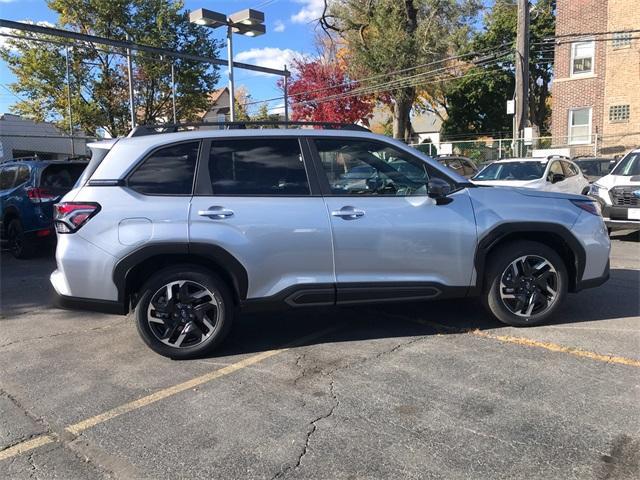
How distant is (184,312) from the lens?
14.8 feet

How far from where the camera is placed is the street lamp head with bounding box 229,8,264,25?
12.3 m

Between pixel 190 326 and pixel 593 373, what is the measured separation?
10.2 ft

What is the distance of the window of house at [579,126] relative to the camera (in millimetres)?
26750

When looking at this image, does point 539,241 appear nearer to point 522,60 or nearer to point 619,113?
point 522,60

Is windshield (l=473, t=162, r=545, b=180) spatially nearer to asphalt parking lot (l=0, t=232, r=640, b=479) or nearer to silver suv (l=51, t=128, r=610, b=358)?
asphalt parking lot (l=0, t=232, r=640, b=479)

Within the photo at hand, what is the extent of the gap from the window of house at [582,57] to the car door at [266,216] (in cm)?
2652

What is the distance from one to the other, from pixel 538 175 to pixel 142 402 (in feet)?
32.7

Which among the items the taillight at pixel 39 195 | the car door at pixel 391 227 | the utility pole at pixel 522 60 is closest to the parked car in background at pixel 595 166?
the utility pole at pixel 522 60

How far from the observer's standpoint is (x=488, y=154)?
24047 millimetres

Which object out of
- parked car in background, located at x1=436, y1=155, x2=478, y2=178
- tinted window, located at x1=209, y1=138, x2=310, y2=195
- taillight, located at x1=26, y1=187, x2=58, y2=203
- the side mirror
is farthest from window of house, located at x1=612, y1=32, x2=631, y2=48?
tinted window, located at x1=209, y1=138, x2=310, y2=195

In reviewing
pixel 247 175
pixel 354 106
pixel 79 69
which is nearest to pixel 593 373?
pixel 247 175

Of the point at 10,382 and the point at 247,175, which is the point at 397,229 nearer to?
the point at 247,175

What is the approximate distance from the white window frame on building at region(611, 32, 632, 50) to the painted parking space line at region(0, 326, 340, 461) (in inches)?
1003

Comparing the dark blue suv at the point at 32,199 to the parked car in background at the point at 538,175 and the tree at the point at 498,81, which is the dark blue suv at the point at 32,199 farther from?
the tree at the point at 498,81
